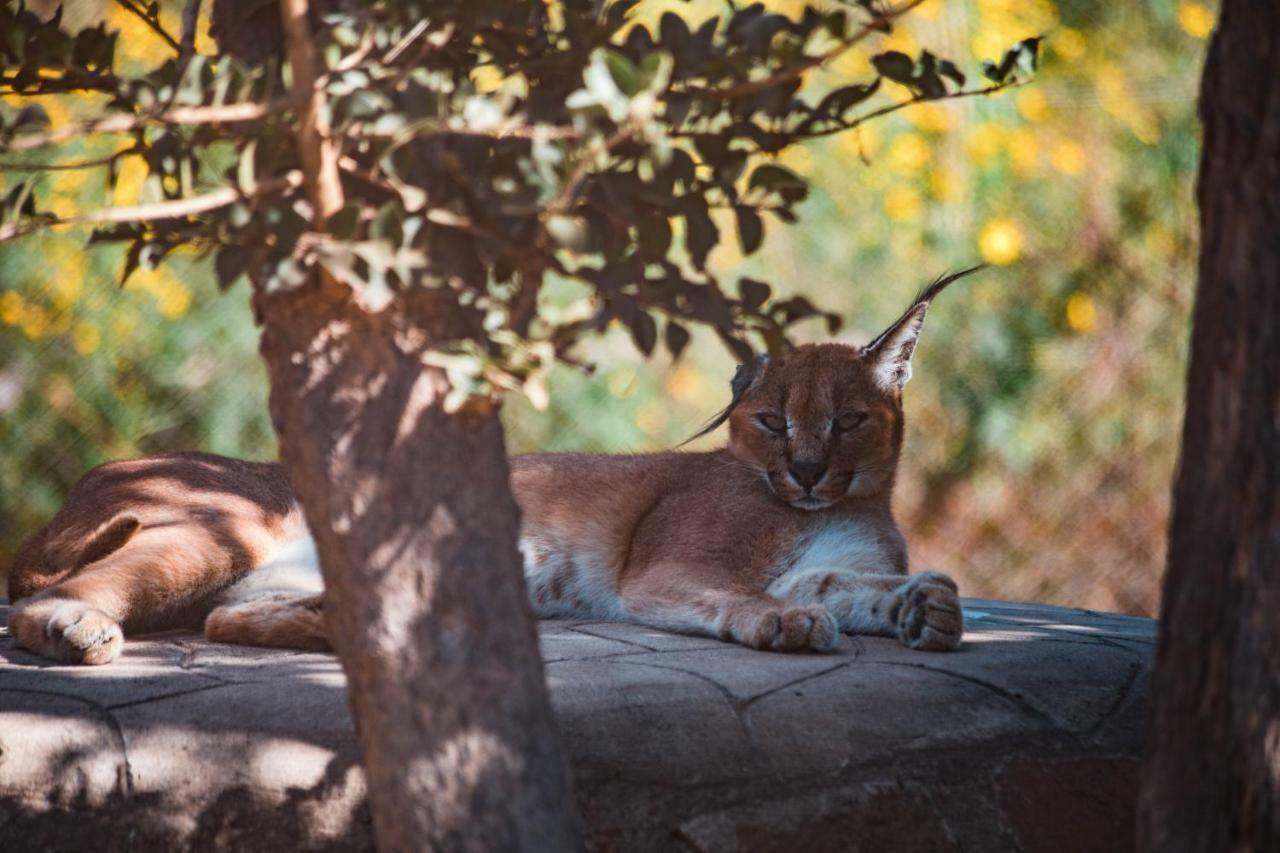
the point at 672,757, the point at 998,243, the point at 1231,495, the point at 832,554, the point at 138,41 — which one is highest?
the point at 138,41

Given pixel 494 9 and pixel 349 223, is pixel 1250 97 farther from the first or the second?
pixel 349 223

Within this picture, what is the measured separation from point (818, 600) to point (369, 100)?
2.02 meters

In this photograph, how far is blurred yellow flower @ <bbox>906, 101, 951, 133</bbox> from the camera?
5.98 m

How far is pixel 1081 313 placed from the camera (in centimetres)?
623

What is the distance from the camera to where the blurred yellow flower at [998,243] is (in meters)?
6.07

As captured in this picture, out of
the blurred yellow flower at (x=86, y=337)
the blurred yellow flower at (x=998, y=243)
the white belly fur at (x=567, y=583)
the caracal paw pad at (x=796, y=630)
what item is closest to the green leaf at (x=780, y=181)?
the caracal paw pad at (x=796, y=630)

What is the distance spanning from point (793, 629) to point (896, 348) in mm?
1010

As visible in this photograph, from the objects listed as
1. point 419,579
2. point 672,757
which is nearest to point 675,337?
point 419,579

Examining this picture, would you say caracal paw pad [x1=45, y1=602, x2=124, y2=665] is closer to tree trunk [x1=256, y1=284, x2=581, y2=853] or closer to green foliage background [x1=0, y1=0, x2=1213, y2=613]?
tree trunk [x1=256, y1=284, x2=581, y2=853]

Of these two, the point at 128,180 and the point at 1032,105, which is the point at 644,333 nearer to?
the point at 128,180

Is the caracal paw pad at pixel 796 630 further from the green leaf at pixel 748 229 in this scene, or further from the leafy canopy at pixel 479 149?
the green leaf at pixel 748 229

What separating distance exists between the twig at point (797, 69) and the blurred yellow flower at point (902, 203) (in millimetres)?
4101

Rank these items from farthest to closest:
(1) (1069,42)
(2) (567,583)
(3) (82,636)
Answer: (1) (1069,42) → (2) (567,583) → (3) (82,636)

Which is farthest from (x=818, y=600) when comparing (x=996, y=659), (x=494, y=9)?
(x=494, y=9)
